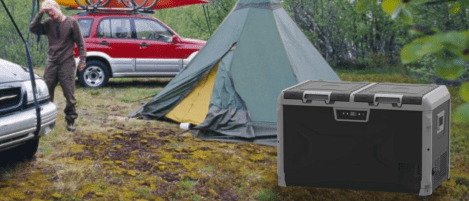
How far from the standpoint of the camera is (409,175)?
4164 mm

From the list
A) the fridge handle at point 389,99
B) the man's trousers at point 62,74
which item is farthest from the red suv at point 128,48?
the fridge handle at point 389,99

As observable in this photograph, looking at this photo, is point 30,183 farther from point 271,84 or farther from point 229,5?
point 229,5

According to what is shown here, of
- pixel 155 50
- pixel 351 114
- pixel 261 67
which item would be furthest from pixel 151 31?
pixel 351 114

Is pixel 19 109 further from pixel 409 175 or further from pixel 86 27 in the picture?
pixel 86 27

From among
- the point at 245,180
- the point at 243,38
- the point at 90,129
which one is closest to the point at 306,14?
the point at 243,38

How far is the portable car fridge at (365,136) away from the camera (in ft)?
13.3

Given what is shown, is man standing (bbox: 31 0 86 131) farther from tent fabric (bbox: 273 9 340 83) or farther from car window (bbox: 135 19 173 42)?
car window (bbox: 135 19 173 42)

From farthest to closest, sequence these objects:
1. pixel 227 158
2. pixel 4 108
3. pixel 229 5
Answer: pixel 229 5 → pixel 227 158 → pixel 4 108

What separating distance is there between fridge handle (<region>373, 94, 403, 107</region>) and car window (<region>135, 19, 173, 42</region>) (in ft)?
28.4

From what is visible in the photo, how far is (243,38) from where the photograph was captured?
7430 mm

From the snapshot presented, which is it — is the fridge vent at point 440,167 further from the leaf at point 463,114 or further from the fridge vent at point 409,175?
the leaf at point 463,114

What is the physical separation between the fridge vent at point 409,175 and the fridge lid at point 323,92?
68 centimetres

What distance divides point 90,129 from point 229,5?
9199mm

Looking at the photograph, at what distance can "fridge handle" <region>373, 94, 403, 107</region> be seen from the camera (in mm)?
4004
